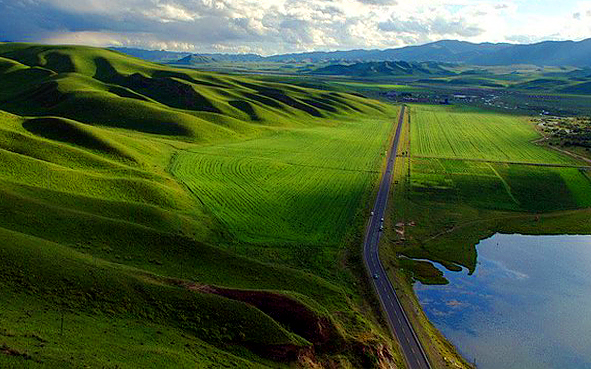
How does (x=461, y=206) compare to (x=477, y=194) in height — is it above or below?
below

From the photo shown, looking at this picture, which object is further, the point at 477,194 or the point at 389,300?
the point at 477,194

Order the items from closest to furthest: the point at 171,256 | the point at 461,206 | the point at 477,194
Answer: the point at 171,256 < the point at 461,206 < the point at 477,194

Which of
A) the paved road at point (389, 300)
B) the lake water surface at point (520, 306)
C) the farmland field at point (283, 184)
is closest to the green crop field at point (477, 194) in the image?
the lake water surface at point (520, 306)

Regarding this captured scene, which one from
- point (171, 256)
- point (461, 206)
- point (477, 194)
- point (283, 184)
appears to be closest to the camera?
point (171, 256)

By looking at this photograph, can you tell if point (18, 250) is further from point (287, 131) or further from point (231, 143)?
point (287, 131)

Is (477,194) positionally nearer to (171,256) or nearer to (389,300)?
(389,300)

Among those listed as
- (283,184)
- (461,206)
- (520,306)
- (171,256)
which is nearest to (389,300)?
(520,306)

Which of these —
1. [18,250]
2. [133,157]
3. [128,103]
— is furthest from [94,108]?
[18,250]
